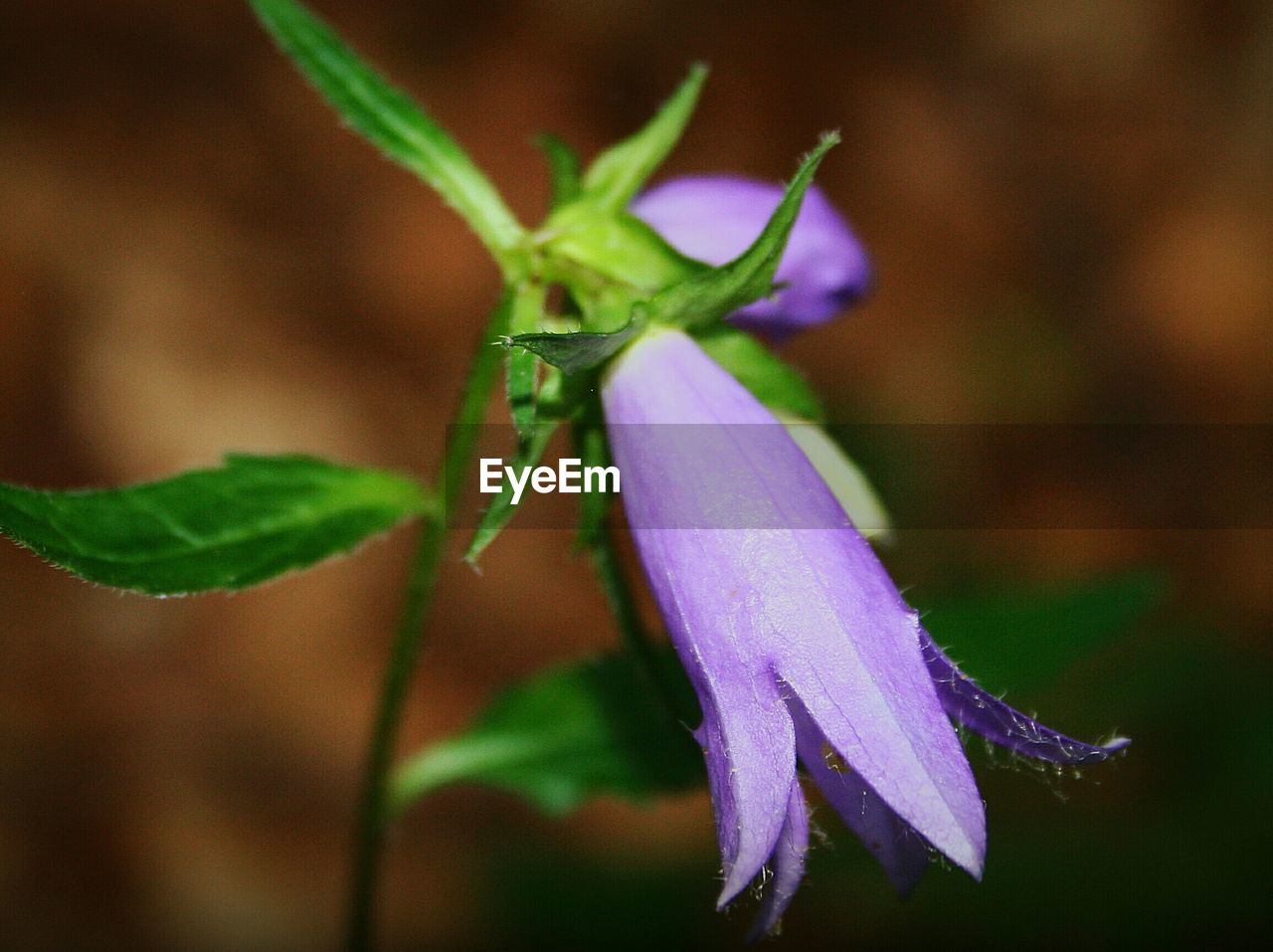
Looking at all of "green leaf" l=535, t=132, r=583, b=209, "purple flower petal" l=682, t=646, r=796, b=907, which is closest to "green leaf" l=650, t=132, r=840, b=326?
"green leaf" l=535, t=132, r=583, b=209

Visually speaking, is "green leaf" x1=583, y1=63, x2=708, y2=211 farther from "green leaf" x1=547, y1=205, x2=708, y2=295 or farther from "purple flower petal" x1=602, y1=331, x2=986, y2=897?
"purple flower petal" x1=602, y1=331, x2=986, y2=897

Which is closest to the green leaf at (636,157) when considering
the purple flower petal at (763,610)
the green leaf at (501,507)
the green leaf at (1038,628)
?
the purple flower petal at (763,610)

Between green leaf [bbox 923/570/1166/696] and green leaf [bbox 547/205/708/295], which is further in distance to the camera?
green leaf [bbox 923/570/1166/696]

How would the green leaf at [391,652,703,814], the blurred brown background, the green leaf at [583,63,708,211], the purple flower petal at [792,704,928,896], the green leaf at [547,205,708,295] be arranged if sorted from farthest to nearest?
the blurred brown background < the green leaf at [391,652,703,814] < the green leaf at [583,63,708,211] < the green leaf at [547,205,708,295] < the purple flower petal at [792,704,928,896]

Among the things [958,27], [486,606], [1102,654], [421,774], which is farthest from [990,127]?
[421,774]

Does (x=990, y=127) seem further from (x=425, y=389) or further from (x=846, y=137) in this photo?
(x=425, y=389)

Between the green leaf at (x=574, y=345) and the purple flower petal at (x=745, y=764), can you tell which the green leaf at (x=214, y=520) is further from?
the purple flower petal at (x=745, y=764)
